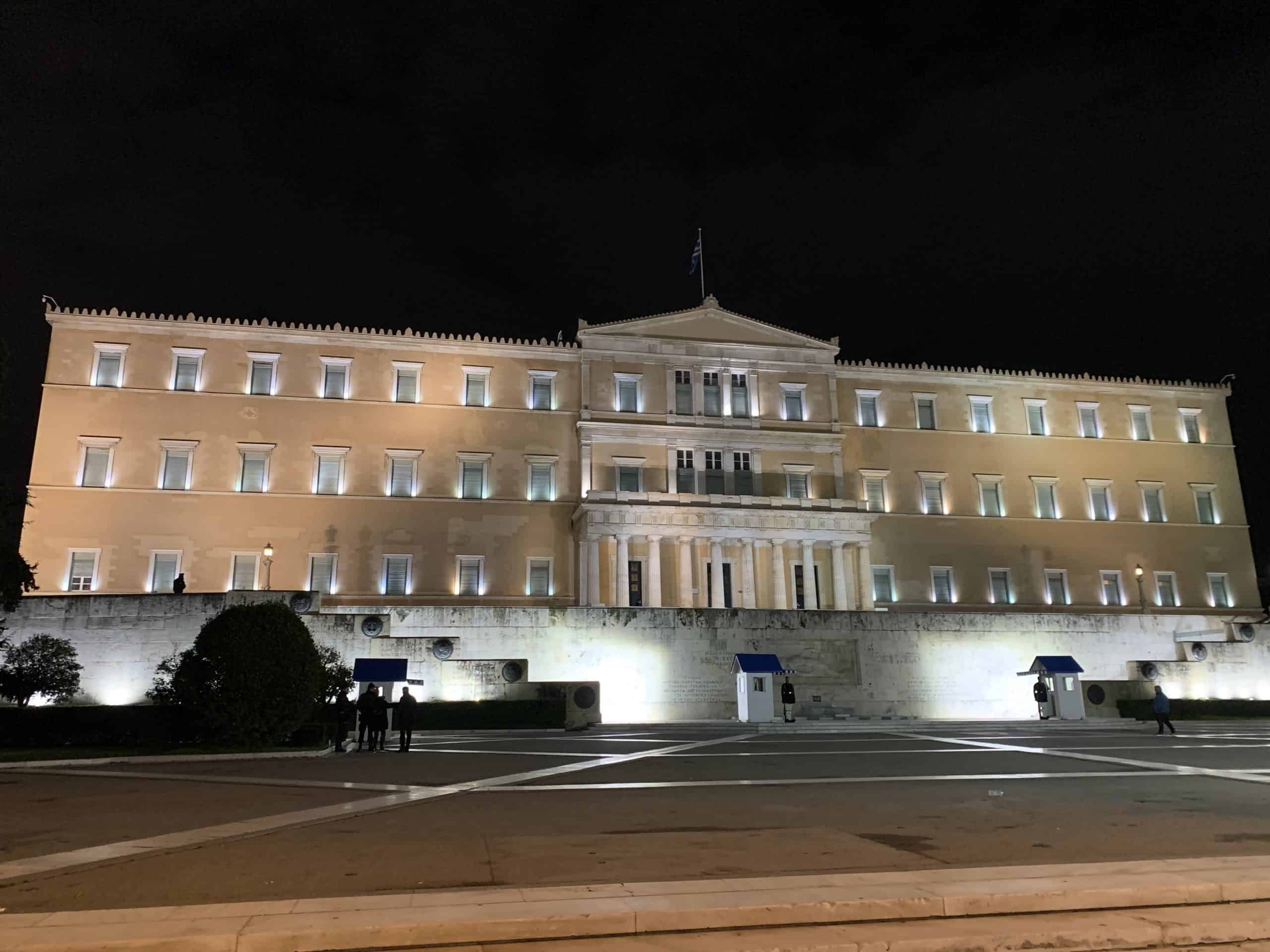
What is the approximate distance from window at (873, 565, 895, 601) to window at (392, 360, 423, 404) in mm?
24975

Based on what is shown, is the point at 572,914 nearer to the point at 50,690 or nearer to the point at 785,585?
the point at 50,690

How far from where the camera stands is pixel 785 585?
143ft

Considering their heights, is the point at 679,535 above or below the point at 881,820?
above

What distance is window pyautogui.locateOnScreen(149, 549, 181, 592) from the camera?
40.2 m

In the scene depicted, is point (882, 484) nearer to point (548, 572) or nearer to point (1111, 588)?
point (1111, 588)

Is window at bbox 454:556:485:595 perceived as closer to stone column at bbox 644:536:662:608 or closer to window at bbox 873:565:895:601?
stone column at bbox 644:536:662:608

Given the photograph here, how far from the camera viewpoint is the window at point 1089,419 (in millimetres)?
52031

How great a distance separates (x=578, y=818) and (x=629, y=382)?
123ft

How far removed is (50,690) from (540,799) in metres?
21.5

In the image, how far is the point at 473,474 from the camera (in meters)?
44.9

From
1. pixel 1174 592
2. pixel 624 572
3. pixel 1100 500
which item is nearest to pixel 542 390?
pixel 624 572

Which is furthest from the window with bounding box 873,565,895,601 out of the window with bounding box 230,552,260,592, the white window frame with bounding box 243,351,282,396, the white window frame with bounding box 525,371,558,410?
the white window frame with bounding box 243,351,282,396

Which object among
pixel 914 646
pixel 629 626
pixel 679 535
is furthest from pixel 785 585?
pixel 629 626

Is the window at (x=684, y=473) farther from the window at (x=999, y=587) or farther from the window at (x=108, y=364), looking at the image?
the window at (x=108, y=364)
